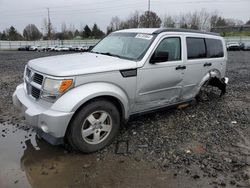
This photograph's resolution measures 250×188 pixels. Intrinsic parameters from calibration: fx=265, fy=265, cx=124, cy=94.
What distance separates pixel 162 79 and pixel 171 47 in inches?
27.7

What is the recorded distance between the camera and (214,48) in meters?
6.21

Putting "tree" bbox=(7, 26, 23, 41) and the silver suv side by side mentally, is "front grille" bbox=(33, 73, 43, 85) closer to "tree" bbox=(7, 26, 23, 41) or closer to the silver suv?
the silver suv

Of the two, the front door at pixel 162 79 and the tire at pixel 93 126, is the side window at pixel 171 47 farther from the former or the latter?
the tire at pixel 93 126

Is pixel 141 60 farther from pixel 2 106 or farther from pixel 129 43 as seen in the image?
pixel 2 106

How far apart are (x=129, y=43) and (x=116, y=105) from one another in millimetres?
1363

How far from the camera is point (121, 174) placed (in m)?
3.59

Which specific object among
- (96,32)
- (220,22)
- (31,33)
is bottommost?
(31,33)

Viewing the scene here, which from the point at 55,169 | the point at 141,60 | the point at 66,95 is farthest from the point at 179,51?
the point at 55,169

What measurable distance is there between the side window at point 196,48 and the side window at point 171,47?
1.02 ft

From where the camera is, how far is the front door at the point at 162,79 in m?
4.54

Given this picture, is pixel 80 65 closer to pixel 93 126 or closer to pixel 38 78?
pixel 38 78

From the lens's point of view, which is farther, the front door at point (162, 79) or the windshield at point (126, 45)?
the windshield at point (126, 45)

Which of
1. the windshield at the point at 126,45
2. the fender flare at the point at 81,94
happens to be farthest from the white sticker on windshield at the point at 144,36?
the fender flare at the point at 81,94

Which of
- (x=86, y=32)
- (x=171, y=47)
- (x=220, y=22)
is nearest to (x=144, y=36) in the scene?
(x=171, y=47)
